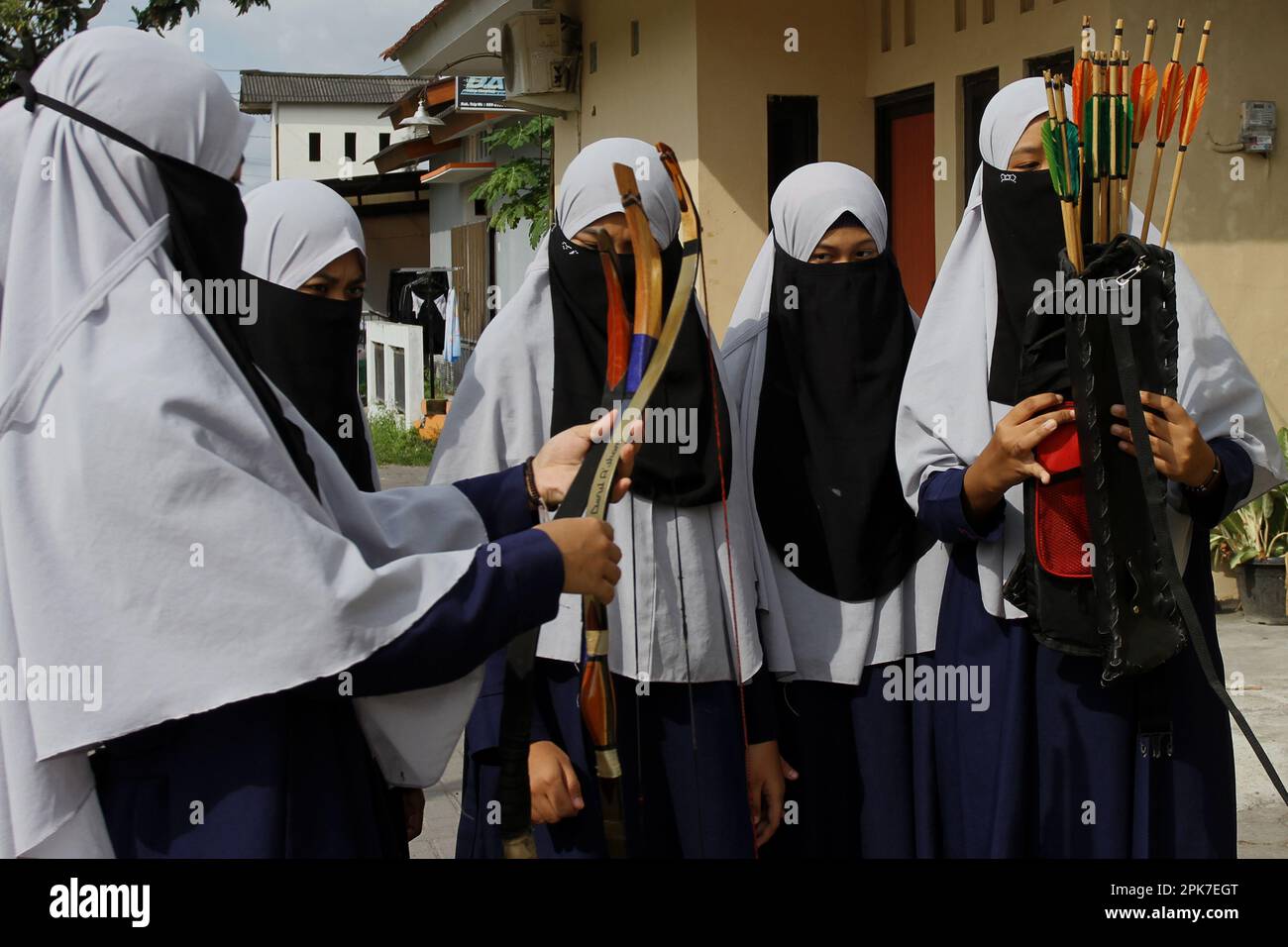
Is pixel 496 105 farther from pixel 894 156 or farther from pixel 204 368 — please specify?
pixel 204 368

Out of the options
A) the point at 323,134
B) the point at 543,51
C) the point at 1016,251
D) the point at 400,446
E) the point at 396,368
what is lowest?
the point at 400,446

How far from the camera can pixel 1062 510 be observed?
2.50 m

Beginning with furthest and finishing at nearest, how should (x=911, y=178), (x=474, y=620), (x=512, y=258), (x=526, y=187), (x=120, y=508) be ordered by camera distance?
(x=512, y=258) → (x=526, y=187) → (x=911, y=178) → (x=474, y=620) → (x=120, y=508)

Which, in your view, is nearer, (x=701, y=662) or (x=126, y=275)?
(x=126, y=275)

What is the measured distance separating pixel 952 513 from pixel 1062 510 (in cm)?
22

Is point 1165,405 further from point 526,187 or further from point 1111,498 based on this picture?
point 526,187

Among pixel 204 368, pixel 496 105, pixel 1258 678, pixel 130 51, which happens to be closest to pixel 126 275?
pixel 204 368

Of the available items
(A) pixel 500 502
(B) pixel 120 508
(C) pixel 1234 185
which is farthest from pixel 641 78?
(B) pixel 120 508

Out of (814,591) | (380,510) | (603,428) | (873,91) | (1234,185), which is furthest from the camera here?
(873,91)

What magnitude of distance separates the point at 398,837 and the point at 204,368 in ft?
2.58

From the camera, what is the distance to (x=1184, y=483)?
2.48 meters

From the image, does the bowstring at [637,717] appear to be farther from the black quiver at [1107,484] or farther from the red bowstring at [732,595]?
the black quiver at [1107,484]

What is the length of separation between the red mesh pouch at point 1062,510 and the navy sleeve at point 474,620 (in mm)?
1009

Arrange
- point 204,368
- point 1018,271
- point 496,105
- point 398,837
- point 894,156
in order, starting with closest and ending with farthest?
1. point 204,368
2. point 398,837
3. point 1018,271
4. point 894,156
5. point 496,105
